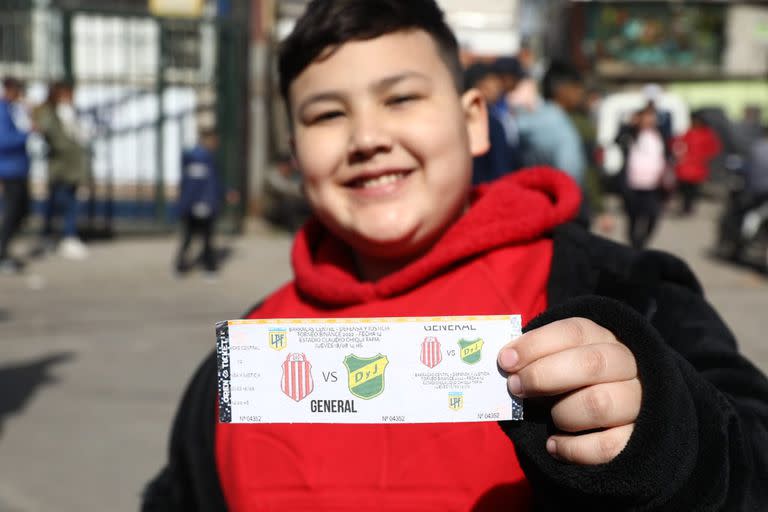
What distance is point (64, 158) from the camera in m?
10.4

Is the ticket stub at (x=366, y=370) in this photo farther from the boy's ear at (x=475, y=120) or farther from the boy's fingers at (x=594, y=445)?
the boy's ear at (x=475, y=120)

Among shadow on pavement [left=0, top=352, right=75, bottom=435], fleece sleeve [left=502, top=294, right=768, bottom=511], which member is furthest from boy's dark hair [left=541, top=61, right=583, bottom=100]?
fleece sleeve [left=502, top=294, right=768, bottom=511]

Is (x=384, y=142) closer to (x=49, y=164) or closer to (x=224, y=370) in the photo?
(x=224, y=370)

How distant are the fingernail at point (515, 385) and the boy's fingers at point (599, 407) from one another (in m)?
0.05

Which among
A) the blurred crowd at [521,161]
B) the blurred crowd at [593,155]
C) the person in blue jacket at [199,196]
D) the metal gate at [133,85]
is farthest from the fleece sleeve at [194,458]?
the metal gate at [133,85]

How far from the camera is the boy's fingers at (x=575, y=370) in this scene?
3.76ft

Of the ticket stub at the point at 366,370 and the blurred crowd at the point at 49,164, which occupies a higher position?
the ticket stub at the point at 366,370

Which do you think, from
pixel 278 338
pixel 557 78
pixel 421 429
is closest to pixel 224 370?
pixel 278 338

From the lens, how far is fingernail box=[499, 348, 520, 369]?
1.18 metres

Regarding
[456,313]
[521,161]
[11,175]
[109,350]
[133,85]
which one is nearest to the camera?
[456,313]

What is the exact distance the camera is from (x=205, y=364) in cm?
199

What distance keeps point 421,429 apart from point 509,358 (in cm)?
41

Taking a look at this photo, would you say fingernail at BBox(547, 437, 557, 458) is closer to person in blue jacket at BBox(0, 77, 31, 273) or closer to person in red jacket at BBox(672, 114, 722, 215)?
person in blue jacket at BBox(0, 77, 31, 273)

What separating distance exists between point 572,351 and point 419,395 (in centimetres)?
21
